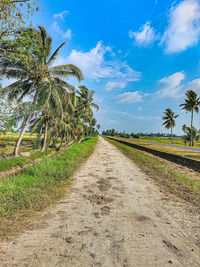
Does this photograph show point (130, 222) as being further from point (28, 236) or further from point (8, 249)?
point (8, 249)

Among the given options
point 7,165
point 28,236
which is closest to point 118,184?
point 28,236

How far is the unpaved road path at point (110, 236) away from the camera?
1.71 metres

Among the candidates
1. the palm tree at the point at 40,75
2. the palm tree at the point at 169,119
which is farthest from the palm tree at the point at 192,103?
the palm tree at the point at 40,75

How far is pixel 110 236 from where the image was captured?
217 centimetres

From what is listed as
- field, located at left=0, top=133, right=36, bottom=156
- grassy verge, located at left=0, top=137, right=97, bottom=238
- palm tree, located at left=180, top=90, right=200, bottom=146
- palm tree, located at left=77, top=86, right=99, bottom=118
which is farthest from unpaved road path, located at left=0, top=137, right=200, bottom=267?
palm tree, located at left=180, top=90, right=200, bottom=146

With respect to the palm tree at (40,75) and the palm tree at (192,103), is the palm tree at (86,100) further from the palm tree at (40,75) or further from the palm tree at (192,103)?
the palm tree at (192,103)

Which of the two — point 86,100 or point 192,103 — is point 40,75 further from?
point 192,103

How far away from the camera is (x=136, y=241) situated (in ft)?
6.73

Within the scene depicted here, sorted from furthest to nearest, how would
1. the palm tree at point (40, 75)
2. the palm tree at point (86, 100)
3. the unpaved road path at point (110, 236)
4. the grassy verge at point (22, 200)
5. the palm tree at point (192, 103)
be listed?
the palm tree at point (192, 103)
the palm tree at point (86, 100)
the palm tree at point (40, 75)
the grassy verge at point (22, 200)
the unpaved road path at point (110, 236)

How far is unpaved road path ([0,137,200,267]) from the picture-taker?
1.71m

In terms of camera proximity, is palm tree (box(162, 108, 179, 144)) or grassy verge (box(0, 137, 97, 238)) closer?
grassy verge (box(0, 137, 97, 238))

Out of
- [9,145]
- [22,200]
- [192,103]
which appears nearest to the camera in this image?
[22,200]

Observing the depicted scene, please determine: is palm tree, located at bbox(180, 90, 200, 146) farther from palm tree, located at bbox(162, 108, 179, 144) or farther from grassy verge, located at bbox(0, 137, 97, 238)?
grassy verge, located at bbox(0, 137, 97, 238)

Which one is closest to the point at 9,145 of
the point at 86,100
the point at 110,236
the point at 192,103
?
the point at 86,100
